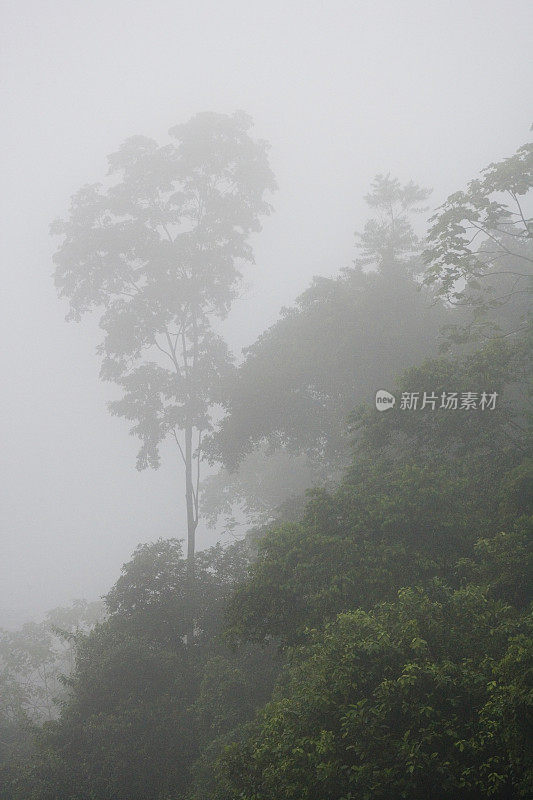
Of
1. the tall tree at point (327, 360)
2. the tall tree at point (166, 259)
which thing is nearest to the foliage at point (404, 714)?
the tall tree at point (327, 360)

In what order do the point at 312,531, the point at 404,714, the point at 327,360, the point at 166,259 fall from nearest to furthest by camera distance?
1. the point at 404,714
2. the point at 312,531
3. the point at 327,360
4. the point at 166,259

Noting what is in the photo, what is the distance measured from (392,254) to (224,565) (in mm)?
13404

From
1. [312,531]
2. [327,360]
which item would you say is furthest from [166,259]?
[312,531]

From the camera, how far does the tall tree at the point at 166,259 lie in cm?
1973

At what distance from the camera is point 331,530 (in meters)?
8.07

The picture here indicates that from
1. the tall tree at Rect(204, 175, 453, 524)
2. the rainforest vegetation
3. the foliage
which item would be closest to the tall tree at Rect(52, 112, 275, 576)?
the rainforest vegetation

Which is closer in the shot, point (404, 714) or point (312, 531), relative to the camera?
point (404, 714)

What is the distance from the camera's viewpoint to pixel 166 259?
20.1 meters

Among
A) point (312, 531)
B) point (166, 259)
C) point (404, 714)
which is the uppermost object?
point (166, 259)

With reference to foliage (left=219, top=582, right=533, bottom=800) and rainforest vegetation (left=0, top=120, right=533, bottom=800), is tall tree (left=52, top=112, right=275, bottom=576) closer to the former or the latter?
rainforest vegetation (left=0, top=120, right=533, bottom=800)

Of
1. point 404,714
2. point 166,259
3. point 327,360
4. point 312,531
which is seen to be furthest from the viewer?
point 166,259

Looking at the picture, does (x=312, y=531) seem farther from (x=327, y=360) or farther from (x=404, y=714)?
(x=327, y=360)

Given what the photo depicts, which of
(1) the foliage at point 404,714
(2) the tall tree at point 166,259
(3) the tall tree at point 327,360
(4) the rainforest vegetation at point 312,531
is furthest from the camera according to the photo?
(2) the tall tree at point 166,259

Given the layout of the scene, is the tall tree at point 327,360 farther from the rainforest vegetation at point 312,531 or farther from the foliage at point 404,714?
the foliage at point 404,714
